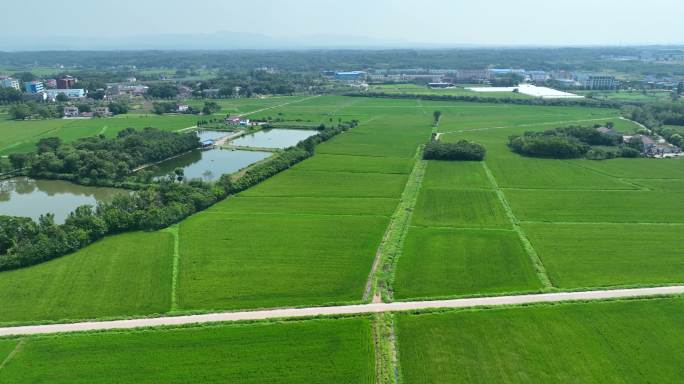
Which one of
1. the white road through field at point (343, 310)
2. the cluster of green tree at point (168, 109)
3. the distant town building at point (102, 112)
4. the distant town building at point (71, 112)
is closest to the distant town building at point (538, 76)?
the cluster of green tree at point (168, 109)

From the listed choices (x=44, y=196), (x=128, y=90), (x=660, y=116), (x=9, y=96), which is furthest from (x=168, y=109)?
(x=660, y=116)

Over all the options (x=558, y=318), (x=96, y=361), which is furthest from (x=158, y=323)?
(x=558, y=318)

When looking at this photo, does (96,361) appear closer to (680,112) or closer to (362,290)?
(362,290)

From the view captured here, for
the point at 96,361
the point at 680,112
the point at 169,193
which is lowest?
the point at 96,361

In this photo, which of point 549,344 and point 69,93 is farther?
point 69,93

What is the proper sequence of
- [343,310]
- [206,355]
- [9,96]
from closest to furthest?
1. [206,355]
2. [343,310]
3. [9,96]

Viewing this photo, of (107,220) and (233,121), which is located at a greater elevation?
(233,121)

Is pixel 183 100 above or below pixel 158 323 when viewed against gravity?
above

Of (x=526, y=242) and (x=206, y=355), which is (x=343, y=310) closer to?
(x=206, y=355)

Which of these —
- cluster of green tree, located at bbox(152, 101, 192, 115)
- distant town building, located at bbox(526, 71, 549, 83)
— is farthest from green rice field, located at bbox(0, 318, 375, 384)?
distant town building, located at bbox(526, 71, 549, 83)
